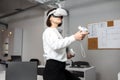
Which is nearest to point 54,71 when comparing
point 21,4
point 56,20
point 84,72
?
point 56,20

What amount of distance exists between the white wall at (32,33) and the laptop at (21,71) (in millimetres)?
3426

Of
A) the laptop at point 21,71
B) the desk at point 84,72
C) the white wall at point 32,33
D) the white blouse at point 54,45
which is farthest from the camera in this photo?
the white wall at point 32,33

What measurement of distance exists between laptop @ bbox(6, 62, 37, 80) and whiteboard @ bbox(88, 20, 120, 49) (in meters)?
2.48

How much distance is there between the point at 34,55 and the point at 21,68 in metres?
3.77

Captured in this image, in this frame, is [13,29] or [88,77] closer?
[88,77]

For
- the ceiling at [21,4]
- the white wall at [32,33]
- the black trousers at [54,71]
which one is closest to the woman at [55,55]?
the black trousers at [54,71]

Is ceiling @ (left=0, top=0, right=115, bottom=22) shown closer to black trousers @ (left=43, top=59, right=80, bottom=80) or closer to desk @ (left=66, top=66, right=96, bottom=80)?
desk @ (left=66, top=66, right=96, bottom=80)

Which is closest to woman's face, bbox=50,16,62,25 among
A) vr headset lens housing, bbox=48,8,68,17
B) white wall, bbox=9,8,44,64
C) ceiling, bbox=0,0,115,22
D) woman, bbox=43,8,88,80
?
vr headset lens housing, bbox=48,8,68,17

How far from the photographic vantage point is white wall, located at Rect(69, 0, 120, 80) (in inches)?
143

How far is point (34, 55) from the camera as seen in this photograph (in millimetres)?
5312

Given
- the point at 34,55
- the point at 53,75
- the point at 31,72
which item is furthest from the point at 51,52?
the point at 34,55

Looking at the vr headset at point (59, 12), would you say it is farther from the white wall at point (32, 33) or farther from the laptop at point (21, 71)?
the white wall at point (32, 33)

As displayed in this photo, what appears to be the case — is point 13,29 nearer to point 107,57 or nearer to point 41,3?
point 41,3

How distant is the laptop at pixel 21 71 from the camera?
1.53m
